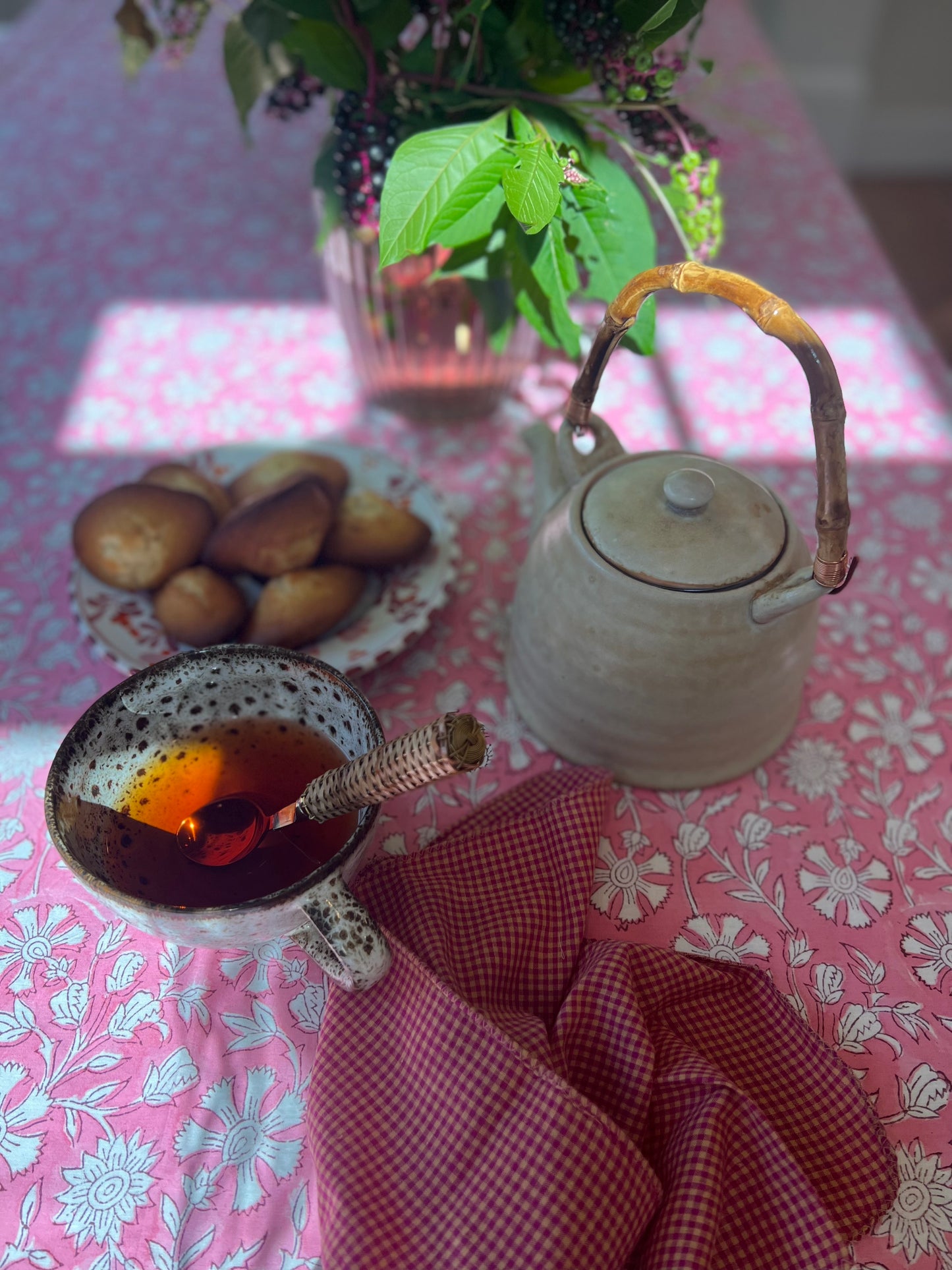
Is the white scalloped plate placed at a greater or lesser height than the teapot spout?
lesser

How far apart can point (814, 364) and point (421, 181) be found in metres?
0.22

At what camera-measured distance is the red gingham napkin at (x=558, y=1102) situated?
0.37m

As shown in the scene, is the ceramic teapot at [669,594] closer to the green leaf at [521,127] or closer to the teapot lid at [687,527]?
the teapot lid at [687,527]

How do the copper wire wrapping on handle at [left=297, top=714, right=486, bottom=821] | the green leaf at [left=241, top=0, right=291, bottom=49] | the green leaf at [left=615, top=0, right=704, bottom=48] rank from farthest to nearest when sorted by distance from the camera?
1. the green leaf at [left=241, top=0, right=291, bottom=49]
2. the green leaf at [left=615, top=0, right=704, bottom=48]
3. the copper wire wrapping on handle at [left=297, top=714, right=486, bottom=821]

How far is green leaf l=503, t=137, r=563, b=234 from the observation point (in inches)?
18.0

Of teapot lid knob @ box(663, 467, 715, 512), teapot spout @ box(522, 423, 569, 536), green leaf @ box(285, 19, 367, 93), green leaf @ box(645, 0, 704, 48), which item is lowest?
teapot spout @ box(522, 423, 569, 536)

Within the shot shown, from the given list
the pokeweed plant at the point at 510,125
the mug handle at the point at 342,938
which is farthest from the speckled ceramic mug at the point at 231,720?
the pokeweed plant at the point at 510,125

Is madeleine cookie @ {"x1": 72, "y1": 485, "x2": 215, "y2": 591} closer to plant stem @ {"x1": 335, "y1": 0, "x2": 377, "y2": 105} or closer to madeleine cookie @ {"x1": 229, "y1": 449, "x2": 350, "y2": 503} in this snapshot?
→ madeleine cookie @ {"x1": 229, "y1": 449, "x2": 350, "y2": 503}

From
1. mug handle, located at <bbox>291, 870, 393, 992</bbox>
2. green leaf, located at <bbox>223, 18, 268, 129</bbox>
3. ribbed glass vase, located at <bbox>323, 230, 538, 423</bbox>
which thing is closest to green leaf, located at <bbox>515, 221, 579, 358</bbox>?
ribbed glass vase, located at <bbox>323, 230, 538, 423</bbox>

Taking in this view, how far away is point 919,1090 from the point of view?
448 millimetres

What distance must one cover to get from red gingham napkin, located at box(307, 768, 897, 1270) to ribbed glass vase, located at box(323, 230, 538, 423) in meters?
0.42

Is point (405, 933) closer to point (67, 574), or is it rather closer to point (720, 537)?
point (720, 537)

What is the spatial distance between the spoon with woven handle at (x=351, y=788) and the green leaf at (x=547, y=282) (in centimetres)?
28

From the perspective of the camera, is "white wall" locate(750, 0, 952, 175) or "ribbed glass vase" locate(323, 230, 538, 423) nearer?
"ribbed glass vase" locate(323, 230, 538, 423)
